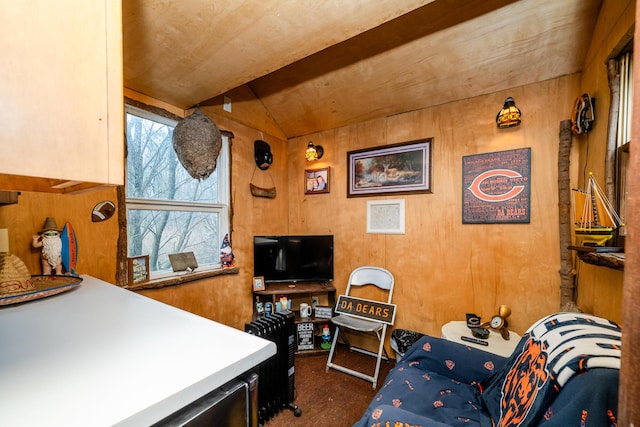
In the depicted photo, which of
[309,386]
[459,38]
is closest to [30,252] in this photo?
[309,386]

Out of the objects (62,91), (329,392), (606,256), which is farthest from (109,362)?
(329,392)

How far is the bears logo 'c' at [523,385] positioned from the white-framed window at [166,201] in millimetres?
2210

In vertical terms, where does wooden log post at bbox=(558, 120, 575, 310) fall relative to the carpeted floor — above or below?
above

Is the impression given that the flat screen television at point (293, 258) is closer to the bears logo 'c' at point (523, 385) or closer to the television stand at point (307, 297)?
the television stand at point (307, 297)

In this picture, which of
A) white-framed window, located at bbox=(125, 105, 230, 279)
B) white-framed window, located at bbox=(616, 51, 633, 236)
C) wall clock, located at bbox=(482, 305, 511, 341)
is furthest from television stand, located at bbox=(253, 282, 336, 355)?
white-framed window, located at bbox=(616, 51, 633, 236)

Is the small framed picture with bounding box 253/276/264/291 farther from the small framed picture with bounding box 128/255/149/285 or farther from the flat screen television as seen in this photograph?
the small framed picture with bounding box 128/255/149/285

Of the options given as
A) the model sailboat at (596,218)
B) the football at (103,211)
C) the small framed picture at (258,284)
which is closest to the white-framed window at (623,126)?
the model sailboat at (596,218)

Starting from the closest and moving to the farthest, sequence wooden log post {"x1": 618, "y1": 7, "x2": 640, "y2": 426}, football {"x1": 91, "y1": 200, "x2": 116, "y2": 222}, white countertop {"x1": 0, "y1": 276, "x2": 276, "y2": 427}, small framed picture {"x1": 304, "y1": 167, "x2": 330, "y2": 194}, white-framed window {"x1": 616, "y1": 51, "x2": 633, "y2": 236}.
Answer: wooden log post {"x1": 618, "y1": 7, "x2": 640, "y2": 426} < white countertop {"x1": 0, "y1": 276, "x2": 276, "y2": 427} < white-framed window {"x1": 616, "y1": 51, "x2": 633, "y2": 236} < football {"x1": 91, "y1": 200, "x2": 116, "y2": 222} < small framed picture {"x1": 304, "y1": 167, "x2": 330, "y2": 194}

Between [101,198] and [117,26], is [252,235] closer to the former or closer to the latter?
[101,198]

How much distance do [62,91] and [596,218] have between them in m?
1.95

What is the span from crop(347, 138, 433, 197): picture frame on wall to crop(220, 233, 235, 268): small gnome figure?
1.28m

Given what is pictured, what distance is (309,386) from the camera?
2.08 m

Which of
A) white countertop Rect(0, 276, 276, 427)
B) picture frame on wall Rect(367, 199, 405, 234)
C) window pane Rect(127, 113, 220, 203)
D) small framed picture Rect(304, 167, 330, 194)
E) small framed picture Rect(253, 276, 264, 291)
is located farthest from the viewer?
small framed picture Rect(304, 167, 330, 194)

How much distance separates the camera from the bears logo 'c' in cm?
84
